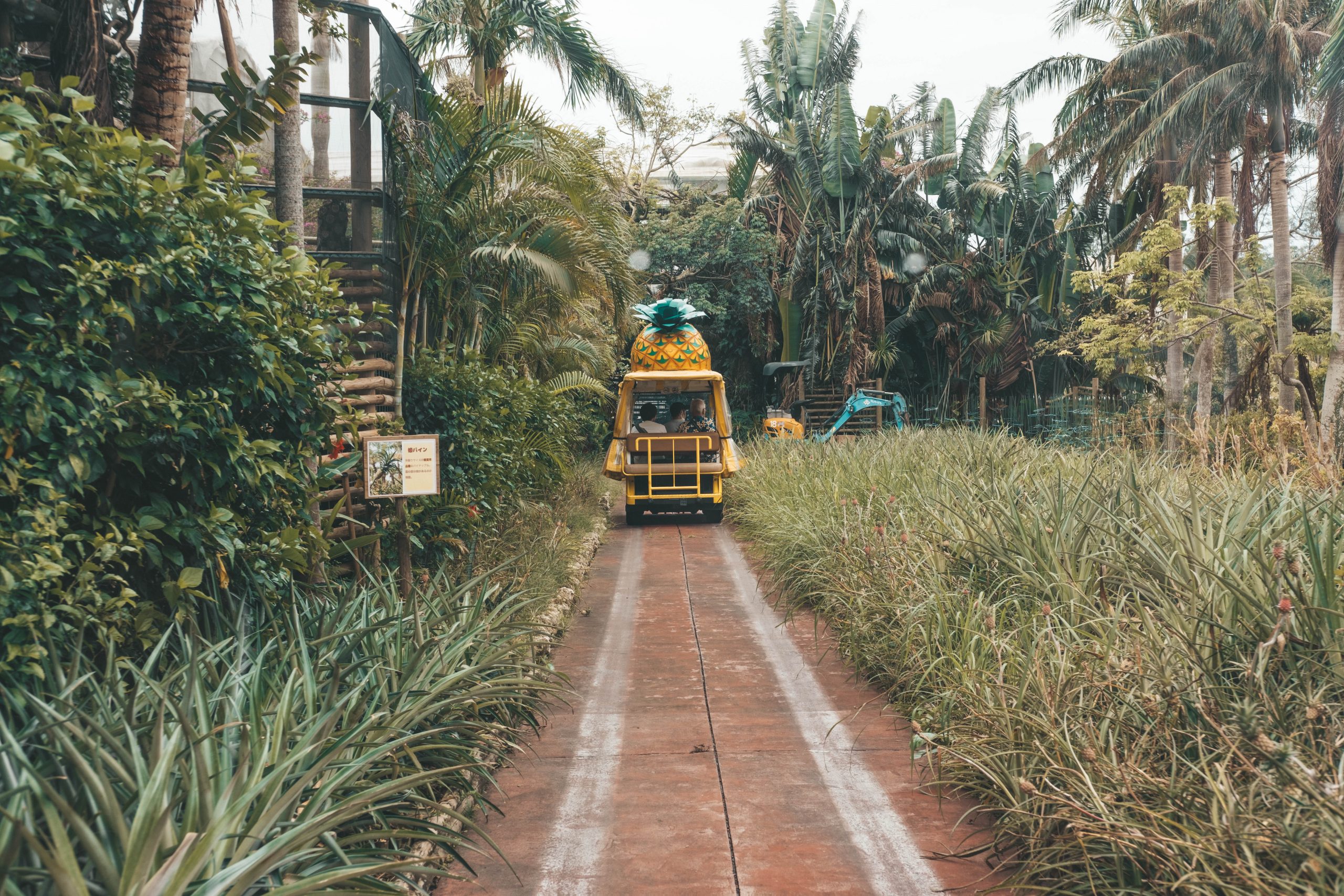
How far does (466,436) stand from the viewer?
27.1 feet

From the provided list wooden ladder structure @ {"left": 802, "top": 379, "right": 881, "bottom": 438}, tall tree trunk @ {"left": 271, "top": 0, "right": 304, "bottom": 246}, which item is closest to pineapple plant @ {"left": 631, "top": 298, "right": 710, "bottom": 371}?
tall tree trunk @ {"left": 271, "top": 0, "right": 304, "bottom": 246}

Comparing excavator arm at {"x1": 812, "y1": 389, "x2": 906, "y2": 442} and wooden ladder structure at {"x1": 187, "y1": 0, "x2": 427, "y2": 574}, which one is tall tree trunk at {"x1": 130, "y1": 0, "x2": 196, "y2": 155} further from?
excavator arm at {"x1": 812, "y1": 389, "x2": 906, "y2": 442}

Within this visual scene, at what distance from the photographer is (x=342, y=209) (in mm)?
11227

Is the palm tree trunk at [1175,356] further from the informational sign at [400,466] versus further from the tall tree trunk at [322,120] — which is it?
the informational sign at [400,466]

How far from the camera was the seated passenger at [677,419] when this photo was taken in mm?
16328

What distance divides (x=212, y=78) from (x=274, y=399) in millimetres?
7675

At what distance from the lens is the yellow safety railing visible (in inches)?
600

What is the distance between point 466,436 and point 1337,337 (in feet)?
58.5

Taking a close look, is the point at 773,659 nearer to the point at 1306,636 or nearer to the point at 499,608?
the point at 499,608

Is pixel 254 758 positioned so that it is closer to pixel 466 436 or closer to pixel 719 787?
pixel 719 787

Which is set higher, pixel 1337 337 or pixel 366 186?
pixel 366 186

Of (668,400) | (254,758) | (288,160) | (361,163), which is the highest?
(361,163)

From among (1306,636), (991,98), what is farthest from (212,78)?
(991,98)

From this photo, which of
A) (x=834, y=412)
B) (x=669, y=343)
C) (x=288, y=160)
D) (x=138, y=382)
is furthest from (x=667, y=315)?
→ (x=834, y=412)
